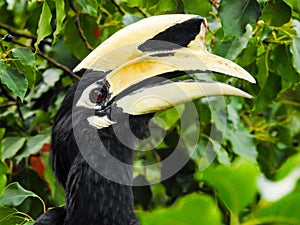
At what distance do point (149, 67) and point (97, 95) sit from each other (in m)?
0.14

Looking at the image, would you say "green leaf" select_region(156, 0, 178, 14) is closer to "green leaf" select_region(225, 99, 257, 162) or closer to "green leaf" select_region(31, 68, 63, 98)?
"green leaf" select_region(225, 99, 257, 162)

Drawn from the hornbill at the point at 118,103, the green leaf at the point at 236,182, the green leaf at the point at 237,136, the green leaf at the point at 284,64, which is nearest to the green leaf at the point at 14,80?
the hornbill at the point at 118,103

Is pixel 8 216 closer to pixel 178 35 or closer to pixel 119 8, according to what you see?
pixel 178 35

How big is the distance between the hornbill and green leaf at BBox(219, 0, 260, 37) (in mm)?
42

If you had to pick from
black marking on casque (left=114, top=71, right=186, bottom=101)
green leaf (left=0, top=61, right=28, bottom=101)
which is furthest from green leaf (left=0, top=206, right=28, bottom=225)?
black marking on casque (left=114, top=71, right=186, bottom=101)

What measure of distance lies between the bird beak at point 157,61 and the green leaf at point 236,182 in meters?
0.77

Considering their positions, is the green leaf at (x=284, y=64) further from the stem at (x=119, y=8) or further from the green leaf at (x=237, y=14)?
the stem at (x=119, y=8)

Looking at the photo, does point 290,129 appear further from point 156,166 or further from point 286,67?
point 286,67

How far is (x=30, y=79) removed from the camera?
4.17ft

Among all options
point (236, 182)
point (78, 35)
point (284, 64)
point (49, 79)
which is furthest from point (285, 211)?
point (49, 79)

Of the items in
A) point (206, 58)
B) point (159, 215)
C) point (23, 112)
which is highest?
point (159, 215)

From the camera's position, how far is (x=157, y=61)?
3.86ft

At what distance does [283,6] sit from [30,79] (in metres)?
0.52

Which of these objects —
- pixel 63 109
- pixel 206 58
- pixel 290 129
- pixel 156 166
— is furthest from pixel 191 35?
pixel 290 129
